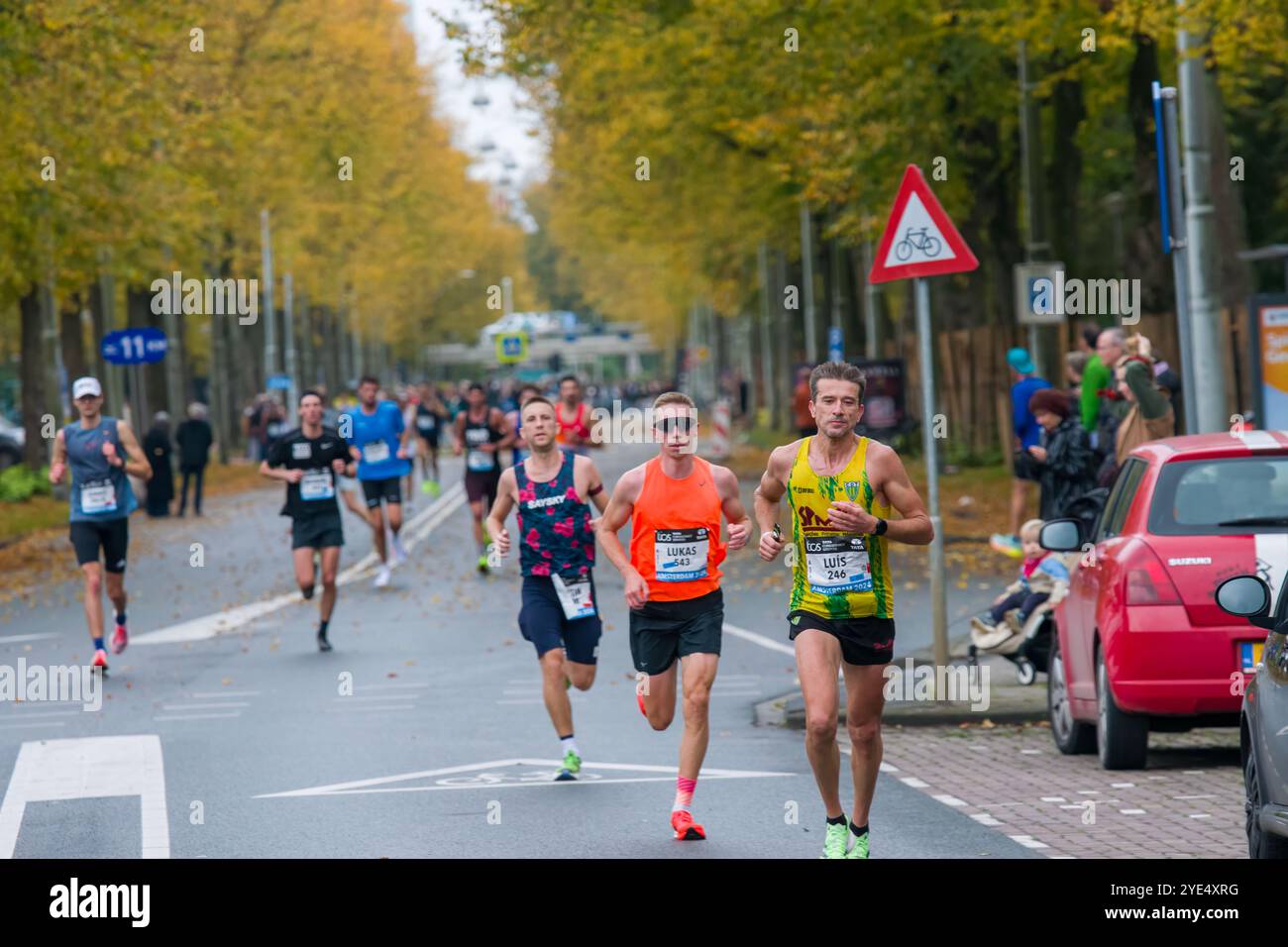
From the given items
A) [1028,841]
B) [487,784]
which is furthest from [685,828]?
[487,784]

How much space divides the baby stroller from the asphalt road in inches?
51.3

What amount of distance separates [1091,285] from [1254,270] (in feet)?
38.4

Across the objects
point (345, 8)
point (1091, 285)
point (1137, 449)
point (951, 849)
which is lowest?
point (951, 849)

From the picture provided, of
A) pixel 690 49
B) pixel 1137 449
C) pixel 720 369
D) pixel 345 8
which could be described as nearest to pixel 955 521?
pixel 690 49

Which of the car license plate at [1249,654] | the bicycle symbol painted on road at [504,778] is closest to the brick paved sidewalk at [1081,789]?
the car license plate at [1249,654]

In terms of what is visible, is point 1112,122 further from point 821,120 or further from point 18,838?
point 18,838

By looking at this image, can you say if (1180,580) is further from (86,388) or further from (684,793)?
(86,388)

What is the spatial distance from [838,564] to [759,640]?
30.6ft

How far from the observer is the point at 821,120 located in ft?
106

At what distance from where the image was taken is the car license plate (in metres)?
10.2

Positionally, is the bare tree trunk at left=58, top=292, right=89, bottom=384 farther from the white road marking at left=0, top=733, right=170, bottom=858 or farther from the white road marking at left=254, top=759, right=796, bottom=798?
the white road marking at left=254, top=759, right=796, bottom=798

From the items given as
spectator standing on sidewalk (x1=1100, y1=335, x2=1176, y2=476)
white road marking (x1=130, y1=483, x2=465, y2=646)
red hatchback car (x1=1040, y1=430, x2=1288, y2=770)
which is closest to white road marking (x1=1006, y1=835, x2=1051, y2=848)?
red hatchback car (x1=1040, y1=430, x2=1288, y2=770)

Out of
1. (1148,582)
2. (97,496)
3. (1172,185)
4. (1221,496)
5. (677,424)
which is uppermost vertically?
(1172,185)

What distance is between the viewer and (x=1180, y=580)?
33.8ft
